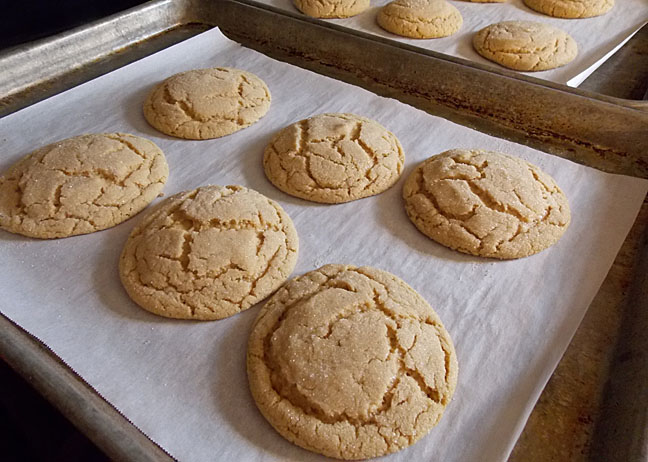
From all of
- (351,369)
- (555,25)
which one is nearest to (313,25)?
(555,25)

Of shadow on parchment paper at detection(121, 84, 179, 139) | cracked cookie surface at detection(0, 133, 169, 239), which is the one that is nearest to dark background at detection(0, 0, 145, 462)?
cracked cookie surface at detection(0, 133, 169, 239)

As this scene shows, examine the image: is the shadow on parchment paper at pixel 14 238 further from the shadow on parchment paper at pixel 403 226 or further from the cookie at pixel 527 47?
the cookie at pixel 527 47

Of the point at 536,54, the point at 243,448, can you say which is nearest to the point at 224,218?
the point at 243,448

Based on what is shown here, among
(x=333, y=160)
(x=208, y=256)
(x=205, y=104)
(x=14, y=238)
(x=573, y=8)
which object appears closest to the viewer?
(x=208, y=256)

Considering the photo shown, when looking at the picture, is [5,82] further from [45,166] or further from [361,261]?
[361,261]

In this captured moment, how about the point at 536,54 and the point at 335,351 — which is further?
the point at 536,54

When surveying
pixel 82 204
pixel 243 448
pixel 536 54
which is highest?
pixel 536 54

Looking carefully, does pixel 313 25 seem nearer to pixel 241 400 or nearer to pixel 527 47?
pixel 527 47
